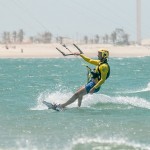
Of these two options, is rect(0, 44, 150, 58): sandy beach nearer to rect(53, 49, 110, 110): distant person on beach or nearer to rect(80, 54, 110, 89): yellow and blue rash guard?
rect(53, 49, 110, 110): distant person on beach

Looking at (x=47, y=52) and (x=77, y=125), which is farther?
(x=47, y=52)

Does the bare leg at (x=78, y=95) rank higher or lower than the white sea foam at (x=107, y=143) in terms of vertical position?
higher

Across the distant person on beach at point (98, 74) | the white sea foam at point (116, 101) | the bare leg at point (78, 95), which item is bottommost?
→ the white sea foam at point (116, 101)

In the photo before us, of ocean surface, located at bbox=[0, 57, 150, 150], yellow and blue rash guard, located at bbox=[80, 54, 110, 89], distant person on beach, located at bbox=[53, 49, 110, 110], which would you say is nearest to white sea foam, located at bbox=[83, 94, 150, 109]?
ocean surface, located at bbox=[0, 57, 150, 150]

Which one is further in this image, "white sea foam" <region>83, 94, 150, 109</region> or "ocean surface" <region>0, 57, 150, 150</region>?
"white sea foam" <region>83, 94, 150, 109</region>

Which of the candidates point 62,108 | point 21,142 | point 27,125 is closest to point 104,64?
point 62,108

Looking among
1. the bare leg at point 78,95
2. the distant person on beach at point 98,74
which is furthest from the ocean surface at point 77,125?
the distant person on beach at point 98,74

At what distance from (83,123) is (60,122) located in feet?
1.68

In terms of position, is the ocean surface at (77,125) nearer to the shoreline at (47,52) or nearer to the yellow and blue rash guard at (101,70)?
the yellow and blue rash guard at (101,70)

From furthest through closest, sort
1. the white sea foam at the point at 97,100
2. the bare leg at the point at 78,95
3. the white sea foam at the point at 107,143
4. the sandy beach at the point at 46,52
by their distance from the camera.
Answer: the sandy beach at the point at 46,52
the white sea foam at the point at 97,100
the bare leg at the point at 78,95
the white sea foam at the point at 107,143

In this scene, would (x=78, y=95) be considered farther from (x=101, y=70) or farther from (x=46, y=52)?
(x=46, y=52)

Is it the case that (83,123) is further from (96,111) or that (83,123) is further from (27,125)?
(96,111)

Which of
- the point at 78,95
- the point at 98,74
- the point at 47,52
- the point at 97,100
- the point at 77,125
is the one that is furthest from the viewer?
the point at 47,52

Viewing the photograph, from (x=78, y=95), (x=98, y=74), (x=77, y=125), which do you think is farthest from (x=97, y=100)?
(x=77, y=125)
